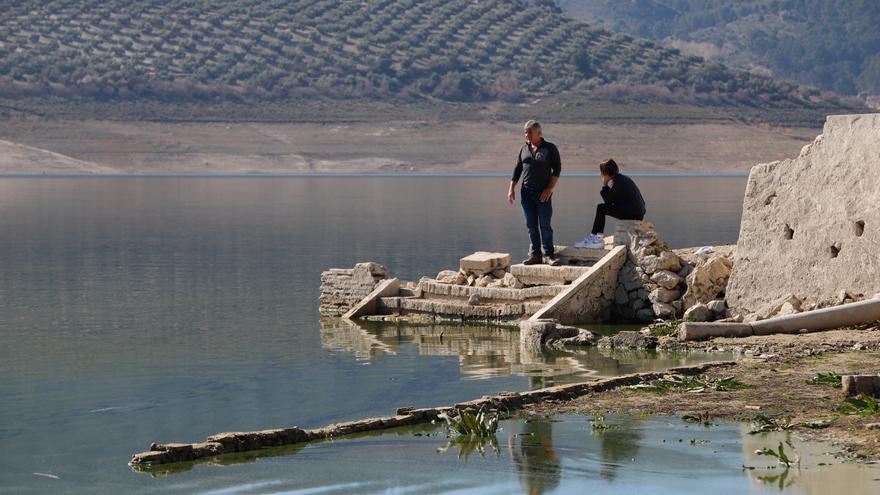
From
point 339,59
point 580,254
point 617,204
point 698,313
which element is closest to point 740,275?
point 698,313

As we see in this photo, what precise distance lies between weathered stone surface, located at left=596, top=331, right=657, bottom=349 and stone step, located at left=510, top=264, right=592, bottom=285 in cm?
180

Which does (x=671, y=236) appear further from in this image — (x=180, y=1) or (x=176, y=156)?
(x=180, y=1)

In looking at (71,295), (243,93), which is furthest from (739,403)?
(243,93)

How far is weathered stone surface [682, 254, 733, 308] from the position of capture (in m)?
15.3

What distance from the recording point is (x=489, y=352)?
14.0 m

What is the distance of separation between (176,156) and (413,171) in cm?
1534

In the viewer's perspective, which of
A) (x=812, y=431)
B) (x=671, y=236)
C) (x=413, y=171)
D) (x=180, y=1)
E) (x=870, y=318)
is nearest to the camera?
(x=812, y=431)

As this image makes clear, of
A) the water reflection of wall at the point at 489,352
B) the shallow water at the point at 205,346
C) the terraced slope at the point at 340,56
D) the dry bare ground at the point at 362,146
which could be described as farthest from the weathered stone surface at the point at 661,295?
the terraced slope at the point at 340,56

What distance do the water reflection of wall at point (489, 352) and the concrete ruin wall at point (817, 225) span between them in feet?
6.16

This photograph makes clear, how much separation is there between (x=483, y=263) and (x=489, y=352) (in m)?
2.76

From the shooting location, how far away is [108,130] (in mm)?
102312

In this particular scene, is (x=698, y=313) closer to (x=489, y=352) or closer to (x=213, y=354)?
(x=489, y=352)

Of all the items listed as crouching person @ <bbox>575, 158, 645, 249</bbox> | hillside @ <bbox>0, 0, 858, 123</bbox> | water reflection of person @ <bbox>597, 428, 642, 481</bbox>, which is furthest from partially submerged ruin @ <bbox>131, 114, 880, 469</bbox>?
hillside @ <bbox>0, 0, 858, 123</bbox>

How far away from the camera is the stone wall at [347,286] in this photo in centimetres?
1733
